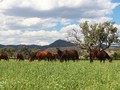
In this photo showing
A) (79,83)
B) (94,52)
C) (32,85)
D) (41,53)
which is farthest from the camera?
(41,53)

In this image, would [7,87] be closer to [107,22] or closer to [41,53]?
[41,53]

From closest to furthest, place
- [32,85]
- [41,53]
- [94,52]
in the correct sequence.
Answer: [32,85], [94,52], [41,53]

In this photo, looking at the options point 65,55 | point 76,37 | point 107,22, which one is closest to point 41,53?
point 65,55

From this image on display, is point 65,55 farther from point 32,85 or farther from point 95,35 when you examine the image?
point 95,35

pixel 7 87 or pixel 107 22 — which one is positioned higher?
pixel 107 22

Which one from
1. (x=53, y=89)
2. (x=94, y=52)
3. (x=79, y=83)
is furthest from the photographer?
(x=94, y=52)

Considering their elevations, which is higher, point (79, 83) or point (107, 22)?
point (107, 22)

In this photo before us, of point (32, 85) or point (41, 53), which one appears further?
point (41, 53)

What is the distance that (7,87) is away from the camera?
36.8 ft

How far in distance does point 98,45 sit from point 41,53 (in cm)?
5465

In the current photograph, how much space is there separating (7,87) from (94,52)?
3445cm

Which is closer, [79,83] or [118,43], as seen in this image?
[79,83]

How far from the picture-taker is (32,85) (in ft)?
39.4

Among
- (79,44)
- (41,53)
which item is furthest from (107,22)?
(41,53)
